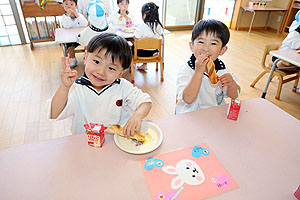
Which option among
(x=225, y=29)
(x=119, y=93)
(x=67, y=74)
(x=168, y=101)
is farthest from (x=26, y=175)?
(x=168, y=101)

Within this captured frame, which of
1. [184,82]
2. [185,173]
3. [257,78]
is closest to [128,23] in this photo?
[257,78]

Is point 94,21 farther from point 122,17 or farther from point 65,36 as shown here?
point 122,17


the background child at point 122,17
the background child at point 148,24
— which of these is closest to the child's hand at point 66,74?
the background child at point 148,24

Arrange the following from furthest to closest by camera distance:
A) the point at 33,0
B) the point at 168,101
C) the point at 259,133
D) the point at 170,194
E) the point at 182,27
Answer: the point at 182,27 < the point at 33,0 < the point at 168,101 < the point at 259,133 < the point at 170,194

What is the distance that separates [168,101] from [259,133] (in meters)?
1.70

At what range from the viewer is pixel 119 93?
1178 millimetres

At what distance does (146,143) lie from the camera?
92 centimetres

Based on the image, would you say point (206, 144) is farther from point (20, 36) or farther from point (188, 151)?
point (20, 36)

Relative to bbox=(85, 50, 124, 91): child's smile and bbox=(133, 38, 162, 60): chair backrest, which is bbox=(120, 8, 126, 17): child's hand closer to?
bbox=(133, 38, 162, 60): chair backrest

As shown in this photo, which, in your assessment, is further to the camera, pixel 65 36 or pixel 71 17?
pixel 71 17

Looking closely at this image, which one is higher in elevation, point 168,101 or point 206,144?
point 206,144

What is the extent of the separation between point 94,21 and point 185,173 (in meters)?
2.43

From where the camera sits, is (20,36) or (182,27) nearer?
(20,36)

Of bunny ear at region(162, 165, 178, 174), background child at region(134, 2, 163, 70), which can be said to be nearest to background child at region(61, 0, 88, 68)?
background child at region(134, 2, 163, 70)
